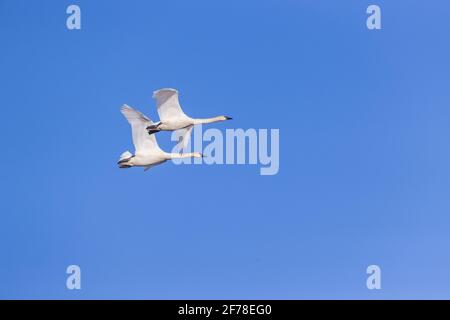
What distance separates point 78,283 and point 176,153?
4079 millimetres

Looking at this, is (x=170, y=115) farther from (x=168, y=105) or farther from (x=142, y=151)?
(x=142, y=151)

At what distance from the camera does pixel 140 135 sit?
82.1 feet

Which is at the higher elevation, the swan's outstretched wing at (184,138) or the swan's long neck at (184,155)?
the swan's outstretched wing at (184,138)

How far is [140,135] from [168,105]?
1.37 m

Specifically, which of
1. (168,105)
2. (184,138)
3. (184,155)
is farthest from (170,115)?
(184,155)

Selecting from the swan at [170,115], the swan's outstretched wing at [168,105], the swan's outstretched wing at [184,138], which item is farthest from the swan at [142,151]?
the swan's outstretched wing at [168,105]

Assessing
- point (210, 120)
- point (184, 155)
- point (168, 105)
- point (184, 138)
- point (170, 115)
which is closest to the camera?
point (168, 105)

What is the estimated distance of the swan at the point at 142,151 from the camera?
984 inches

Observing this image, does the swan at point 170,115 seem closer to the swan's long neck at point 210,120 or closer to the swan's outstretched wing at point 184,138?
the swan's outstretched wing at point 184,138
